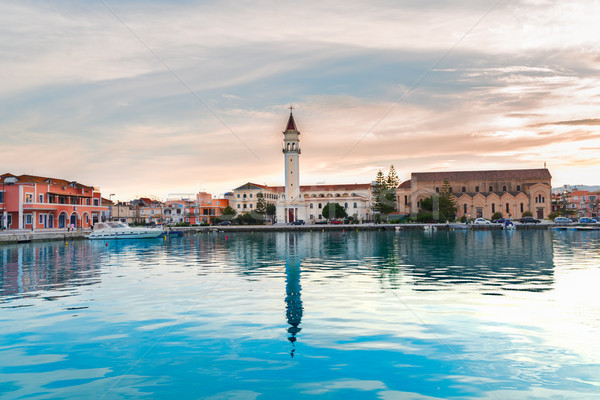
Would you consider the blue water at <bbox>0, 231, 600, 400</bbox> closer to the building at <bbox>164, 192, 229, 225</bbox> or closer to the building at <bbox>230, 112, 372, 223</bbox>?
the building at <bbox>230, 112, 372, 223</bbox>

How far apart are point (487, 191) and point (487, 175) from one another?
387cm

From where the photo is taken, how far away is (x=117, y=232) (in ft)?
217

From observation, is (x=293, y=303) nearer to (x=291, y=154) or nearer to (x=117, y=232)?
(x=117, y=232)

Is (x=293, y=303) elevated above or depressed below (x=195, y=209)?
below

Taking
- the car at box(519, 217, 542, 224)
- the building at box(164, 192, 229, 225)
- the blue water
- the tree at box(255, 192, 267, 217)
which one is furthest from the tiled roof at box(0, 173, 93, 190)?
the car at box(519, 217, 542, 224)

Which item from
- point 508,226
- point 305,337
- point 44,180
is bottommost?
point 305,337

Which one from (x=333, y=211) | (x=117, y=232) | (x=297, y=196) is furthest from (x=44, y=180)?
(x=333, y=211)

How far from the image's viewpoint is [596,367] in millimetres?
9070

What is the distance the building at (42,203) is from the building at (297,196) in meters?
42.1

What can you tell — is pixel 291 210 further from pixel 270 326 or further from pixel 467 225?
pixel 270 326

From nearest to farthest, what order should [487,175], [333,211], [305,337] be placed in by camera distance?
1. [305,337]
2. [333,211]
3. [487,175]

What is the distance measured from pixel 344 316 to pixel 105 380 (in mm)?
7015

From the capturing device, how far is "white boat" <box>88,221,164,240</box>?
213 feet

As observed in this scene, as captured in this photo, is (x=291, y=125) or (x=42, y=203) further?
(x=291, y=125)
